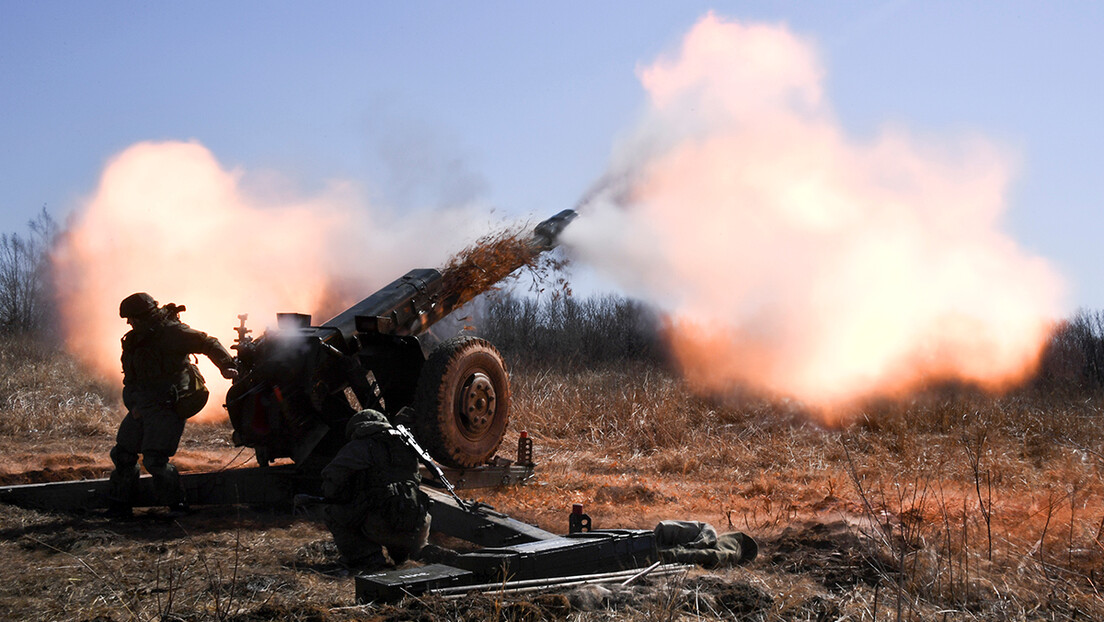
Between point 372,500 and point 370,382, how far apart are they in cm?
253

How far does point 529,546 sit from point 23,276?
25.7 metres

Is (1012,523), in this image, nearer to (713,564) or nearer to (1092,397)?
(713,564)

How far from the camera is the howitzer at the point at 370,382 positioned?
7.15 meters

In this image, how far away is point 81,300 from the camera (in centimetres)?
1712

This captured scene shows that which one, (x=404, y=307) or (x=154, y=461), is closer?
(x=154, y=461)

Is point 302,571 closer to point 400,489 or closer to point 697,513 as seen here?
point 400,489

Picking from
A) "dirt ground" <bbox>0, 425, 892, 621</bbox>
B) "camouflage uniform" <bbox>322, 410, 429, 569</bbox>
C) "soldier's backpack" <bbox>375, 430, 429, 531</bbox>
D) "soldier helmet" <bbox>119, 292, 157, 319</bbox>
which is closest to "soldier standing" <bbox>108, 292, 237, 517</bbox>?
"soldier helmet" <bbox>119, 292, 157, 319</bbox>

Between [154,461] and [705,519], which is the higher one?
[154,461]

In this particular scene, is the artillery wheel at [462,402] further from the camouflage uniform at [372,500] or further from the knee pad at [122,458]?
the knee pad at [122,458]

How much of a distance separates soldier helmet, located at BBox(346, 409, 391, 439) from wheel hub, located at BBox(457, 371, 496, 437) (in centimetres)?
216

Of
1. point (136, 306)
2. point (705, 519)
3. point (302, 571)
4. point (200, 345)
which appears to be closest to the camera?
point (302, 571)

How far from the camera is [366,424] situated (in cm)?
569

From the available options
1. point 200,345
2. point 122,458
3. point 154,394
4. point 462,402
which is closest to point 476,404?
point 462,402

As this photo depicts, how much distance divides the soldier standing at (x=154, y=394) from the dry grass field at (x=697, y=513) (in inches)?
11.7
